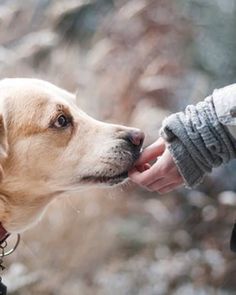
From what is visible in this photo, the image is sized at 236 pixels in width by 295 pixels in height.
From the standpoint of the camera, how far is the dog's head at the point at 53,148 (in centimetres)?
143

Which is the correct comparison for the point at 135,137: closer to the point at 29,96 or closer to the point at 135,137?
the point at 135,137

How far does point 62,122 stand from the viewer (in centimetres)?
146

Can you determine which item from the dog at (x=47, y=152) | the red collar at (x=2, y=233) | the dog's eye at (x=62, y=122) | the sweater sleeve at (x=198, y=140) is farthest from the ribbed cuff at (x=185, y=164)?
the red collar at (x=2, y=233)

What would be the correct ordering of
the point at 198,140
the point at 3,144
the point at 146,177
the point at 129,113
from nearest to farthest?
the point at 198,140
the point at 146,177
the point at 3,144
the point at 129,113

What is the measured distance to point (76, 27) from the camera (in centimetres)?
204

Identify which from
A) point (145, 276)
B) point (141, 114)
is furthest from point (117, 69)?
point (145, 276)

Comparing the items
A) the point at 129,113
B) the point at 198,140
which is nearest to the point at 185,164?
the point at 198,140

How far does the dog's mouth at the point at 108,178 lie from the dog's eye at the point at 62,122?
129 mm

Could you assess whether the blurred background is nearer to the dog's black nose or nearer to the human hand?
the dog's black nose

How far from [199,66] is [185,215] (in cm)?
46

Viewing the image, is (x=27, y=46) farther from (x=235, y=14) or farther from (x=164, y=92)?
(x=235, y=14)

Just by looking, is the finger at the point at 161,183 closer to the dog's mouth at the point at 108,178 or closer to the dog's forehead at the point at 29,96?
the dog's mouth at the point at 108,178

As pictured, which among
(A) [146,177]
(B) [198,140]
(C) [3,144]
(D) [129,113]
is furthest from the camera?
(D) [129,113]

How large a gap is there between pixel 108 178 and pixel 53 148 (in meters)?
0.14
